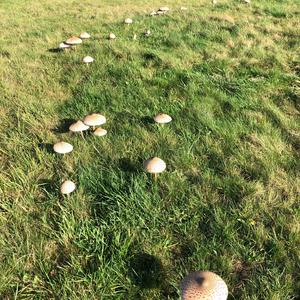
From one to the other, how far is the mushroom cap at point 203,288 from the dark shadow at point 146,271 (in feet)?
2.04

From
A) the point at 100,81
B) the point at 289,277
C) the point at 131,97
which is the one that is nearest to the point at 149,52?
the point at 100,81

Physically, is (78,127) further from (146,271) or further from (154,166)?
(146,271)

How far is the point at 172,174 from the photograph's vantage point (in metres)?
4.23

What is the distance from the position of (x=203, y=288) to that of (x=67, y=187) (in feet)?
6.32

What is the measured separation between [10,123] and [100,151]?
1622 mm

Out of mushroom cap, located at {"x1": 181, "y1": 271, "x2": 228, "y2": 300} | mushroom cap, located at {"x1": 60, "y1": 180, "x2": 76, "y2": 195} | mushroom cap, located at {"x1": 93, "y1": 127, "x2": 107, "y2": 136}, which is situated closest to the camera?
mushroom cap, located at {"x1": 181, "y1": 271, "x2": 228, "y2": 300}

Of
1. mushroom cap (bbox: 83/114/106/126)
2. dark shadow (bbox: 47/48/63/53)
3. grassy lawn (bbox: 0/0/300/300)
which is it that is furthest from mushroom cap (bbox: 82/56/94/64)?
mushroom cap (bbox: 83/114/106/126)

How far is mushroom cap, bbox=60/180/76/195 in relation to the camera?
151 inches

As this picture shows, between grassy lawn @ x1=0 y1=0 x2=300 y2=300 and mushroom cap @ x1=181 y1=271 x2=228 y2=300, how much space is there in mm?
536

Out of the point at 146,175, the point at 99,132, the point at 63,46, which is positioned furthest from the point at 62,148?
the point at 63,46

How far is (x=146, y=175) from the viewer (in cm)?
419

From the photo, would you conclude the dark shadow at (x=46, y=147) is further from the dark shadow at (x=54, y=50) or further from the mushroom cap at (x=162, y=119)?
the dark shadow at (x=54, y=50)

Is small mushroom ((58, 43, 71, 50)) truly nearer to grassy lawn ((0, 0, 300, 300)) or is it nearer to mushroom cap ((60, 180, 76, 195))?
grassy lawn ((0, 0, 300, 300))

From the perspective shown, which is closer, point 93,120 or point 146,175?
point 146,175
